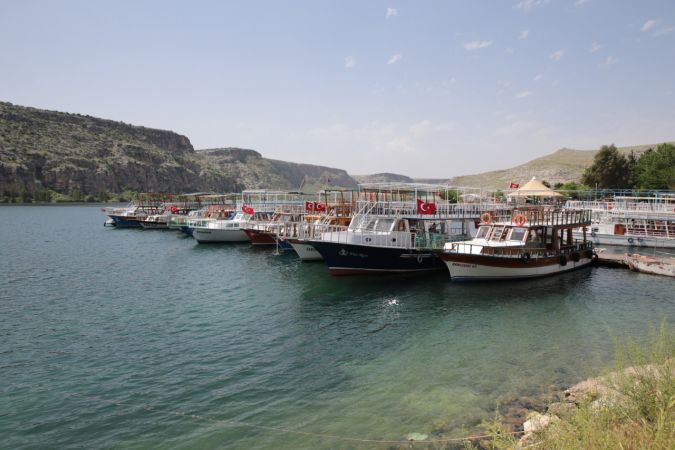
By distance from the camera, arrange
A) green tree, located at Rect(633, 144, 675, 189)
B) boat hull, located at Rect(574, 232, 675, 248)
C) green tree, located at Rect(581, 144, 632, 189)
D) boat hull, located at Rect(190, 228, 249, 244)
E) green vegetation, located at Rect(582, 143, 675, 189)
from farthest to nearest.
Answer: green tree, located at Rect(581, 144, 632, 189)
green vegetation, located at Rect(582, 143, 675, 189)
green tree, located at Rect(633, 144, 675, 189)
boat hull, located at Rect(190, 228, 249, 244)
boat hull, located at Rect(574, 232, 675, 248)

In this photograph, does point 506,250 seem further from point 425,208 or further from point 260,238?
point 260,238

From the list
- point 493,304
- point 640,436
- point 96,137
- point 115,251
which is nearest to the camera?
point 640,436

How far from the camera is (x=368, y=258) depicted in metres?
28.5

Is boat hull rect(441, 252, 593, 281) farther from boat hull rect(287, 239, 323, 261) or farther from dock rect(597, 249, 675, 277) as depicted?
boat hull rect(287, 239, 323, 261)

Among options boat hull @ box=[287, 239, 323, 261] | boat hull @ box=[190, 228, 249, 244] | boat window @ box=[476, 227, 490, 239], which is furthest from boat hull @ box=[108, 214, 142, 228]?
boat window @ box=[476, 227, 490, 239]

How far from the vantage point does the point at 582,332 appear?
1788 cm

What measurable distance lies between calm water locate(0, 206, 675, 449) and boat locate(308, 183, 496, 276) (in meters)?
1.48

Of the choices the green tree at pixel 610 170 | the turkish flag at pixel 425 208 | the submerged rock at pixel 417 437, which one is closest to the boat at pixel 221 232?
the turkish flag at pixel 425 208

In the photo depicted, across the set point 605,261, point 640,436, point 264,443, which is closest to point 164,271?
point 264,443

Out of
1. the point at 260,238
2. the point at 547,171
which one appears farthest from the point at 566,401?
the point at 547,171

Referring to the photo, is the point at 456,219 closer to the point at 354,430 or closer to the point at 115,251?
the point at 354,430

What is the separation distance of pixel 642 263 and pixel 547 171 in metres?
133

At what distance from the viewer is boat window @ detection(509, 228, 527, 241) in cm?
2784

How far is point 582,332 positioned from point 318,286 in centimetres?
1515
